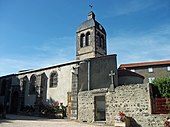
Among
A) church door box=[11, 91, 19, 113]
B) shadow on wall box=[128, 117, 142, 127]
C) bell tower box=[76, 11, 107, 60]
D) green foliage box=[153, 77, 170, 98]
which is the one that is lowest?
shadow on wall box=[128, 117, 142, 127]

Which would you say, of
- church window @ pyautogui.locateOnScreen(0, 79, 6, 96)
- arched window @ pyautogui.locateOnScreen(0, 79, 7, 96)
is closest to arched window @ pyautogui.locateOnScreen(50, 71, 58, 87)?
arched window @ pyautogui.locateOnScreen(0, 79, 7, 96)

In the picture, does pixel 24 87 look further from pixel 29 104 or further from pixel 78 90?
pixel 78 90

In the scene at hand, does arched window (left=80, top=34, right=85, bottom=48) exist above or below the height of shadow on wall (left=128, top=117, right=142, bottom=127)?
above

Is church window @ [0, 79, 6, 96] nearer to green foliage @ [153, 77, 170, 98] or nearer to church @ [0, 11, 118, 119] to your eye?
church @ [0, 11, 118, 119]

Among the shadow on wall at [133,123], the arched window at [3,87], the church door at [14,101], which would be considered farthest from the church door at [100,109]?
the arched window at [3,87]

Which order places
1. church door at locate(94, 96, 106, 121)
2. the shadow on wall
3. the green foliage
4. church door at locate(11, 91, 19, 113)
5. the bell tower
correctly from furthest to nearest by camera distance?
church door at locate(11, 91, 19, 113) < the bell tower < church door at locate(94, 96, 106, 121) < the green foliage < the shadow on wall

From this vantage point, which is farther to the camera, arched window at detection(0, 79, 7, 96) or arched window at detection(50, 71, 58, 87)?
arched window at detection(0, 79, 7, 96)

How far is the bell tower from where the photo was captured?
2344 centimetres

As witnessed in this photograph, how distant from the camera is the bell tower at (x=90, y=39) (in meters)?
23.4

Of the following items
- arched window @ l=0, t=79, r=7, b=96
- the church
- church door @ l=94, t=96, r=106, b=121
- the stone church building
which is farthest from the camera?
arched window @ l=0, t=79, r=7, b=96

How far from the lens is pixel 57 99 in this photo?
18953 millimetres

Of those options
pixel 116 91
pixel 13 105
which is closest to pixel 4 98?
pixel 13 105

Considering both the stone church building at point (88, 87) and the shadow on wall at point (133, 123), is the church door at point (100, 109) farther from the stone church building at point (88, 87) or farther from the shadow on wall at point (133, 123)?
the shadow on wall at point (133, 123)

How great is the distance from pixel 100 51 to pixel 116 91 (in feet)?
35.0
